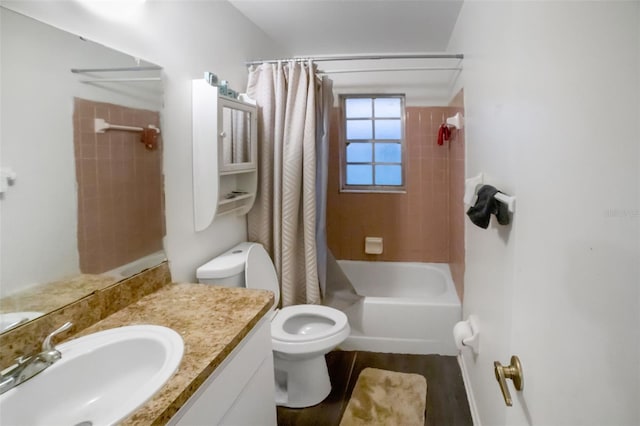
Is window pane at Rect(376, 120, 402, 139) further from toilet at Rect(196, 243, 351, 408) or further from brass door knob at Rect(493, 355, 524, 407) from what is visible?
brass door knob at Rect(493, 355, 524, 407)

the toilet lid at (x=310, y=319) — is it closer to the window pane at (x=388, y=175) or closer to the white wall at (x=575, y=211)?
the white wall at (x=575, y=211)

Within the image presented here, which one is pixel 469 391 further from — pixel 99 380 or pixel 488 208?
pixel 99 380

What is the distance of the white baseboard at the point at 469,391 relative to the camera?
193cm

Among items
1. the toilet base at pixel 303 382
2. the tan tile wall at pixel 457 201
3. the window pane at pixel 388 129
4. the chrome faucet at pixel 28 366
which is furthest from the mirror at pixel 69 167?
the window pane at pixel 388 129

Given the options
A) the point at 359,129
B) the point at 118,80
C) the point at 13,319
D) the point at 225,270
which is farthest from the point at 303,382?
the point at 359,129

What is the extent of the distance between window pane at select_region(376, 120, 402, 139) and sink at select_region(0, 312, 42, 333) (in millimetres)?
2924

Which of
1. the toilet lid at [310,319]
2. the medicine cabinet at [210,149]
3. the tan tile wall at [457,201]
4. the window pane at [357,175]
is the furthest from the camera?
the window pane at [357,175]

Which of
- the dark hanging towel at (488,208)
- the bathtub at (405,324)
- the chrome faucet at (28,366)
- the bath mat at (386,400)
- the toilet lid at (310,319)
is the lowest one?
the bath mat at (386,400)

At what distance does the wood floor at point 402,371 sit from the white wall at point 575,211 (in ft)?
3.16

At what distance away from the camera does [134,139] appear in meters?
1.43

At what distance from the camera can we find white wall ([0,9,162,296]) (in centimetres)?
96

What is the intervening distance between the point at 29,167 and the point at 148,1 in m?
0.88

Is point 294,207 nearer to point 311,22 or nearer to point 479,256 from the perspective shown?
point 479,256

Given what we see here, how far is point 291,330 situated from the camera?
2.28 meters
